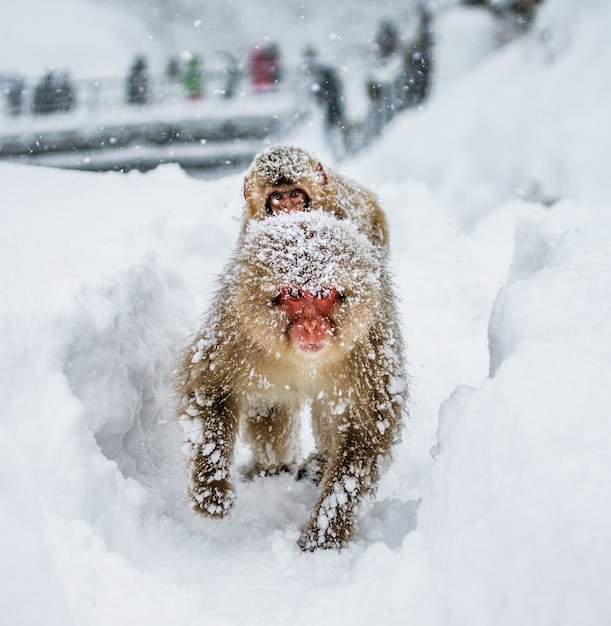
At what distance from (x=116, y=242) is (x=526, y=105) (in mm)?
11260

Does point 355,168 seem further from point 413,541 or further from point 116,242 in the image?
point 413,541

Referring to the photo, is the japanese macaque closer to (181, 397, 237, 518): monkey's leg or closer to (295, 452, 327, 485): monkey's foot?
(181, 397, 237, 518): monkey's leg

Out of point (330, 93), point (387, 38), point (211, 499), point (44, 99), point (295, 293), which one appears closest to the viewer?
point (295, 293)

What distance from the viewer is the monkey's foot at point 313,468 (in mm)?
2732

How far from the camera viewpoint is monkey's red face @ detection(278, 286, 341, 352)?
183 centimetres

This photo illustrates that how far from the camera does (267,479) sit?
2.77 meters

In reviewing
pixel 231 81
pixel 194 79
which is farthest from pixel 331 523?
pixel 231 81

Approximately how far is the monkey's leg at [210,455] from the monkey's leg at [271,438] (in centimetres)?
40

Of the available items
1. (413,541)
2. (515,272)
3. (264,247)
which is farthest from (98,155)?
(413,541)

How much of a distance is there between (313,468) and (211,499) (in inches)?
27.8

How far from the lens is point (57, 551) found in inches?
57.5

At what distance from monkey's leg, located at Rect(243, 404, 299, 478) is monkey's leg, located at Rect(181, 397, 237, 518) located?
0.40 m

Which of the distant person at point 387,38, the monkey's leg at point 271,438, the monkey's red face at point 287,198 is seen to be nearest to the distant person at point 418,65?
the distant person at point 387,38

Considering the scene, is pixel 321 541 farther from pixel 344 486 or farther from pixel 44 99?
pixel 44 99
